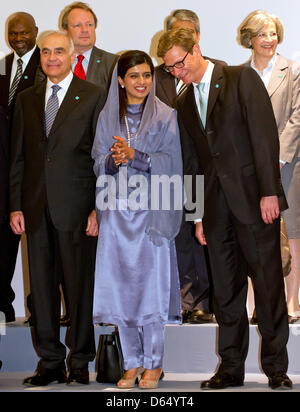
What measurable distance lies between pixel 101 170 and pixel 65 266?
529mm

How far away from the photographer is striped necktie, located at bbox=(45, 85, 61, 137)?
12.4ft

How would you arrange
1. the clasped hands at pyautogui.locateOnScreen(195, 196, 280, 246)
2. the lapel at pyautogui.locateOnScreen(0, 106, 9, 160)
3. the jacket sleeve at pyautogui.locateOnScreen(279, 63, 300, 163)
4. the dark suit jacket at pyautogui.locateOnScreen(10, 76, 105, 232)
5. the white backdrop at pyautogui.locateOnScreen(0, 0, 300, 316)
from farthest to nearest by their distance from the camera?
the white backdrop at pyautogui.locateOnScreen(0, 0, 300, 316)
the jacket sleeve at pyautogui.locateOnScreen(279, 63, 300, 163)
the lapel at pyautogui.locateOnScreen(0, 106, 9, 160)
the dark suit jacket at pyautogui.locateOnScreen(10, 76, 105, 232)
the clasped hands at pyautogui.locateOnScreen(195, 196, 280, 246)

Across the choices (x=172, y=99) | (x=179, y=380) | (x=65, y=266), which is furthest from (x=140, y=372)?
(x=172, y=99)

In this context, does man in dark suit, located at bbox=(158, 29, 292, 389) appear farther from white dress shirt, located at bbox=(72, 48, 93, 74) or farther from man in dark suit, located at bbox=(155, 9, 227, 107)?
white dress shirt, located at bbox=(72, 48, 93, 74)

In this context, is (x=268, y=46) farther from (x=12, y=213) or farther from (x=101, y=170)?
(x=12, y=213)

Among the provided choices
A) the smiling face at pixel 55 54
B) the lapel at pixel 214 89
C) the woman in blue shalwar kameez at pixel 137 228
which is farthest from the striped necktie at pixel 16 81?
the lapel at pixel 214 89

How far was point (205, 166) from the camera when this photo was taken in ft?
11.8

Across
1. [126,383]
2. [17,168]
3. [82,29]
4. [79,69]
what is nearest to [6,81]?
[79,69]

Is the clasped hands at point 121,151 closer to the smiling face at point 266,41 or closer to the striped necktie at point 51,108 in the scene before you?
the striped necktie at point 51,108

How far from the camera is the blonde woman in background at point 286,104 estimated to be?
13.8 feet

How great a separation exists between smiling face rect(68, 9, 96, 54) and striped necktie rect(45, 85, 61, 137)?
0.84 m

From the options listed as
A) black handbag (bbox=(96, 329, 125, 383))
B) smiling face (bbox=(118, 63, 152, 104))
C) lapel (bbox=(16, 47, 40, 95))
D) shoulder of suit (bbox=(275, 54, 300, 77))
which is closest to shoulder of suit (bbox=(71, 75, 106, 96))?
smiling face (bbox=(118, 63, 152, 104))

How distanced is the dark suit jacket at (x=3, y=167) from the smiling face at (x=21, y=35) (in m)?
0.77

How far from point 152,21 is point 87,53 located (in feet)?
2.92
